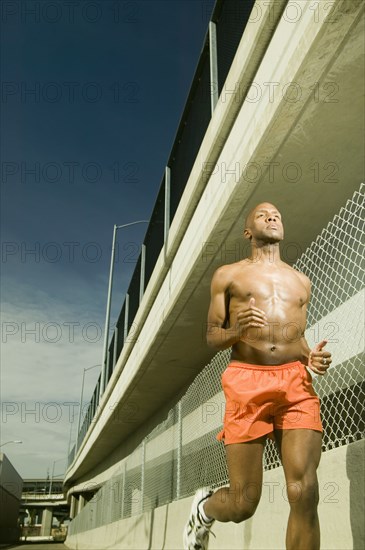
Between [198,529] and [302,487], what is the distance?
105cm

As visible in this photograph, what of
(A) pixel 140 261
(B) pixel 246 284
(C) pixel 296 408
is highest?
(A) pixel 140 261

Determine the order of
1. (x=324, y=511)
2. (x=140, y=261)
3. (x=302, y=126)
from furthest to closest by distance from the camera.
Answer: (x=140, y=261) → (x=302, y=126) → (x=324, y=511)

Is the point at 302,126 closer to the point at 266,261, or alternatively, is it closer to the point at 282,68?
the point at 282,68

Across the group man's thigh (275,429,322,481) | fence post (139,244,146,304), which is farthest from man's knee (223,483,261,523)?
fence post (139,244,146,304)

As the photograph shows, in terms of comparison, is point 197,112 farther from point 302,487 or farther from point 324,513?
point 302,487

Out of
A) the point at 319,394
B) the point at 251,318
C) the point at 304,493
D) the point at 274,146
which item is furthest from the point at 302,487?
the point at 319,394

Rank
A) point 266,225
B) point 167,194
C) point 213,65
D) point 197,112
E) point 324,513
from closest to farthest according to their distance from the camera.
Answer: point 266,225
point 324,513
point 213,65
point 197,112
point 167,194

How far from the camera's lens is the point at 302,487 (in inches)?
107

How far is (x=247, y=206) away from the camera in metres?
6.09

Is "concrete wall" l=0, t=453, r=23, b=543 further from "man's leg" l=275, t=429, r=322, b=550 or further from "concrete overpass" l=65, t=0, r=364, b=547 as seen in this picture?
"man's leg" l=275, t=429, r=322, b=550

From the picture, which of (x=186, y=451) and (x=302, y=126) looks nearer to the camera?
(x=302, y=126)

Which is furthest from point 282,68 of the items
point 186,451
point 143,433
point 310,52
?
point 143,433

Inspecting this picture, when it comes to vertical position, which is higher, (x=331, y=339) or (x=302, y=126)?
(x=302, y=126)

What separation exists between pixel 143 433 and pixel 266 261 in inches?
615
